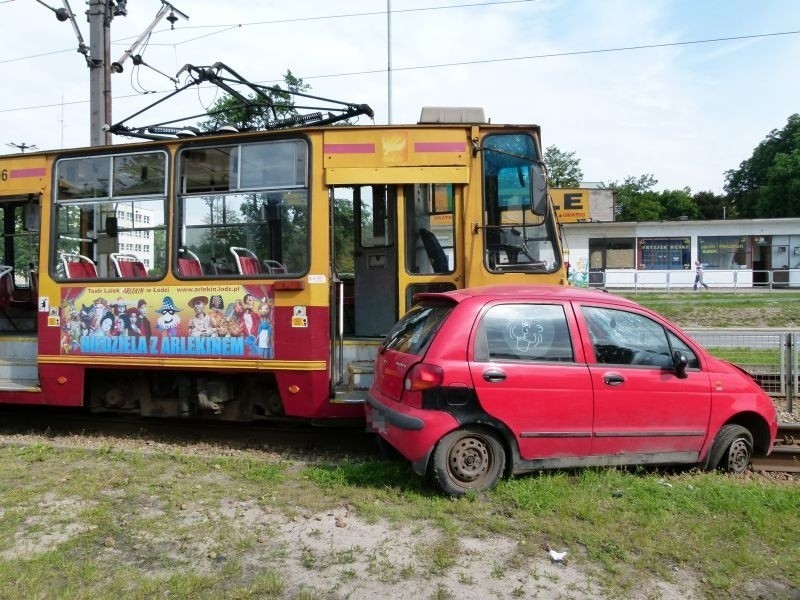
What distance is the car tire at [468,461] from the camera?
15.3 ft

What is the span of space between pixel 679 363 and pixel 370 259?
3335 mm

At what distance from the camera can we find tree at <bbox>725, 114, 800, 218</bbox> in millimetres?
51312

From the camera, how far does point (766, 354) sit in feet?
29.2

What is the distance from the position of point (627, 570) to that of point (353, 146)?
13.5 feet

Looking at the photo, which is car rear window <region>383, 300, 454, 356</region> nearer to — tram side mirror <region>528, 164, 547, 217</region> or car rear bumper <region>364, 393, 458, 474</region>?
car rear bumper <region>364, 393, 458, 474</region>

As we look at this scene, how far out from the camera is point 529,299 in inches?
197

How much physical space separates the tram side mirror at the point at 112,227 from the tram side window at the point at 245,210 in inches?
37.2

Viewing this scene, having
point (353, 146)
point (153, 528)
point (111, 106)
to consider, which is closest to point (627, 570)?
point (153, 528)

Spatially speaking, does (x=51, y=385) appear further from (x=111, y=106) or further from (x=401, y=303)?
(x=111, y=106)

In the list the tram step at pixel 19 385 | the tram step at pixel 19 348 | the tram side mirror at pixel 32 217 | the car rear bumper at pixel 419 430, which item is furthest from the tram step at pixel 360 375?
the tram side mirror at pixel 32 217

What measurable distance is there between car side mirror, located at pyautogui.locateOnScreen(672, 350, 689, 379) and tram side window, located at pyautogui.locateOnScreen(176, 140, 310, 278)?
324cm

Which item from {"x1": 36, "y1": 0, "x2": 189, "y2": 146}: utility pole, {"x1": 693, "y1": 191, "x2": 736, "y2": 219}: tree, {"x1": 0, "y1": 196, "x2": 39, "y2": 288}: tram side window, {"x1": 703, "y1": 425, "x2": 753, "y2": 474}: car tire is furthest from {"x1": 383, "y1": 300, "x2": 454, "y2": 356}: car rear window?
{"x1": 693, "y1": 191, "x2": 736, "y2": 219}: tree

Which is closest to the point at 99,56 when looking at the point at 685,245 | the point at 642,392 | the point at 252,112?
the point at 252,112

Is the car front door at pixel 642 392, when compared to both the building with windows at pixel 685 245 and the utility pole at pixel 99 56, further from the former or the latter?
the building with windows at pixel 685 245
